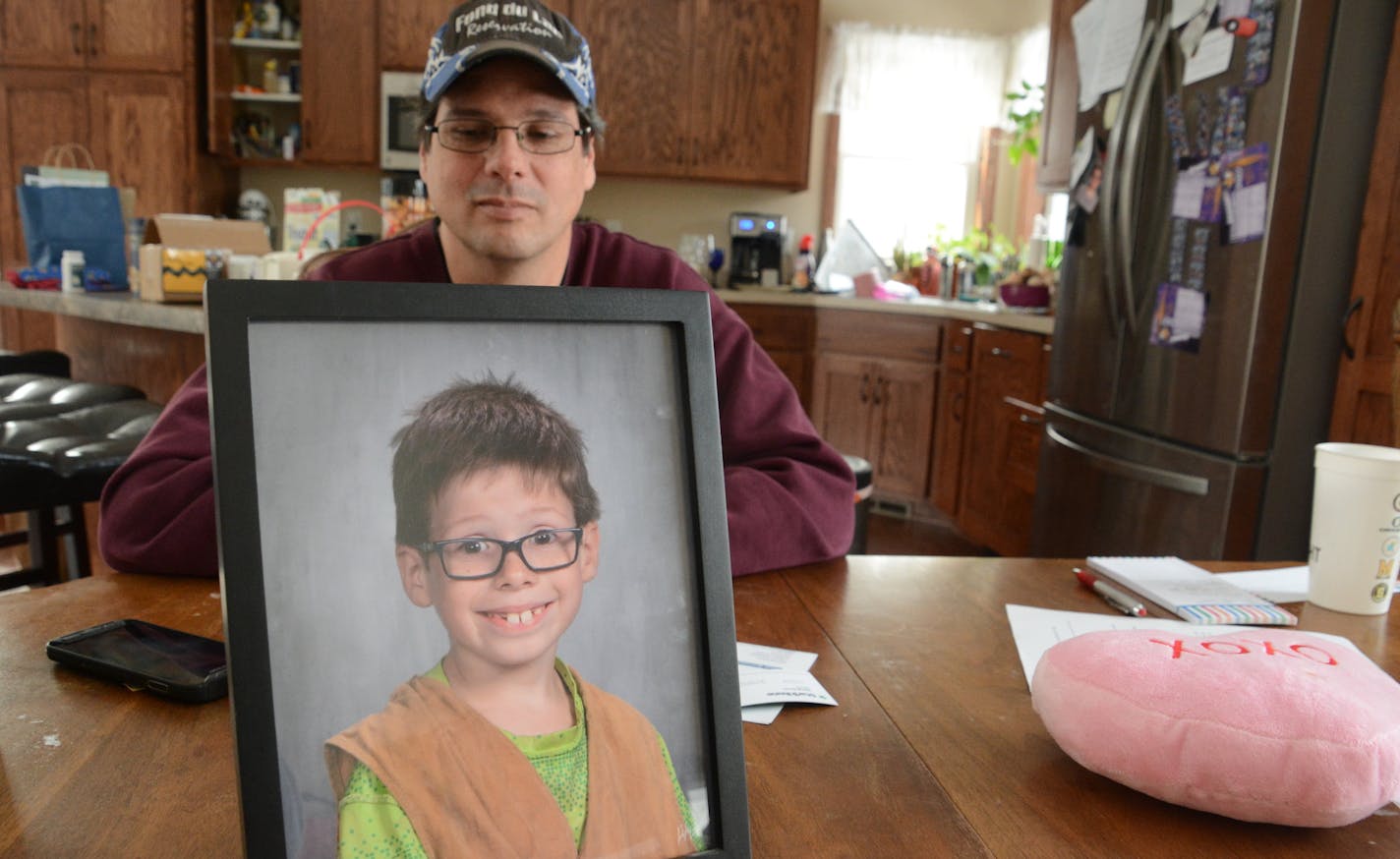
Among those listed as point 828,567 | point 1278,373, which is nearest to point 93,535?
point 828,567

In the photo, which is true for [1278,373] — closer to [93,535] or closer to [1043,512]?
[1043,512]

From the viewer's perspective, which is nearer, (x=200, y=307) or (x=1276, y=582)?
(x=1276, y=582)

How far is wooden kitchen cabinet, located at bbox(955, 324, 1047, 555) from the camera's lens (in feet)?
10.9

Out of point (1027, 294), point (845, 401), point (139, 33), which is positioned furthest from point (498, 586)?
point (139, 33)

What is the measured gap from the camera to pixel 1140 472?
249 cm

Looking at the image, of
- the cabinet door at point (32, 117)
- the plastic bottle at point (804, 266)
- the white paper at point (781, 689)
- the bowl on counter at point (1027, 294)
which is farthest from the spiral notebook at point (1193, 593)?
the cabinet door at point (32, 117)

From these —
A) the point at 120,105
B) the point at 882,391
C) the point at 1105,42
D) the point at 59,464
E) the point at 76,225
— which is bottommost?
the point at 882,391

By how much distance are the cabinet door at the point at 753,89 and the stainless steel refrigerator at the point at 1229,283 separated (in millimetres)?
2150

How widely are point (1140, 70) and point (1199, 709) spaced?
7.90 ft

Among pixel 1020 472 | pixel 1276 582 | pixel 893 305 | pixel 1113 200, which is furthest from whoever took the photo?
pixel 893 305

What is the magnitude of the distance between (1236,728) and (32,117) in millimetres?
5415

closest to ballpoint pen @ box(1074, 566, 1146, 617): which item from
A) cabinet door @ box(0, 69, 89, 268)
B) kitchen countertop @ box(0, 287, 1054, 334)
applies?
kitchen countertop @ box(0, 287, 1054, 334)

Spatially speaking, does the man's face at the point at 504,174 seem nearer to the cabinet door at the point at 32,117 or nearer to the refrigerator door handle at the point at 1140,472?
the refrigerator door handle at the point at 1140,472

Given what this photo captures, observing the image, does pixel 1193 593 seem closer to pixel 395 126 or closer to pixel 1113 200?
pixel 1113 200
